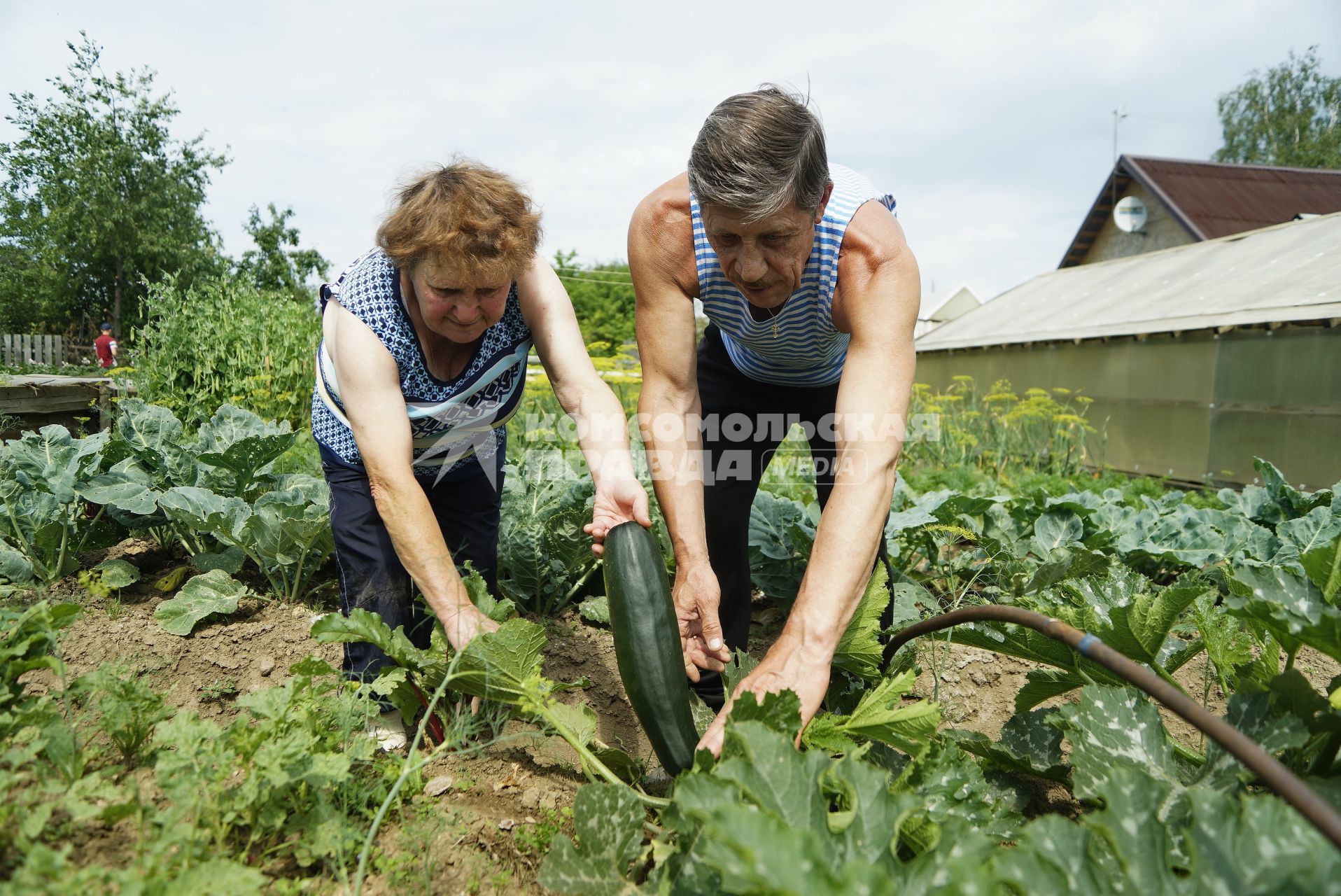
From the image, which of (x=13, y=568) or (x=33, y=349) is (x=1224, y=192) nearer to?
(x=13, y=568)

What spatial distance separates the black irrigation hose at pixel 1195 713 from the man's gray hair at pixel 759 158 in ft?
3.40

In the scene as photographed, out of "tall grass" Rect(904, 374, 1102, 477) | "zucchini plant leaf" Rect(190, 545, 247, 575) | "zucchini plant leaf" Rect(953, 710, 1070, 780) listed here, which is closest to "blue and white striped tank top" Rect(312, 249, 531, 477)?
"zucchini plant leaf" Rect(190, 545, 247, 575)

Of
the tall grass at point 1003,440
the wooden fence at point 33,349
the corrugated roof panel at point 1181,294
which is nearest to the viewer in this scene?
the tall grass at point 1003,440

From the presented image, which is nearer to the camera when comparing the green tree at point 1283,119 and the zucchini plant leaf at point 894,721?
the zucchini plant leaf at point 894,721

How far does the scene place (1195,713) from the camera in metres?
1.21

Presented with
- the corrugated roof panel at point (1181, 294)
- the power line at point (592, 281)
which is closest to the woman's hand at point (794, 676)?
the corrugated roof panel at point (1181, 294)

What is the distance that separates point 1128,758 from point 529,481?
306cm

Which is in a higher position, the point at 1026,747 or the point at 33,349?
the point at 33,349

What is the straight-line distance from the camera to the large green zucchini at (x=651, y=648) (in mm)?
2000

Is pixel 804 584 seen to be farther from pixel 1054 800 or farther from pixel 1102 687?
pixel 1054 800

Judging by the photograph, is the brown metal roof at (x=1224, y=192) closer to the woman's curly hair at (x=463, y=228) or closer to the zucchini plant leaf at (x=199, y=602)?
the woman's curly hair at (x=463, y=228)

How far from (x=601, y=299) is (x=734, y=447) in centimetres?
3501

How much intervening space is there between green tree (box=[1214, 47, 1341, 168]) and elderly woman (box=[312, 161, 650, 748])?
4093 centimetres

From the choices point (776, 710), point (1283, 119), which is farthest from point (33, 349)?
point (1283, 119)
